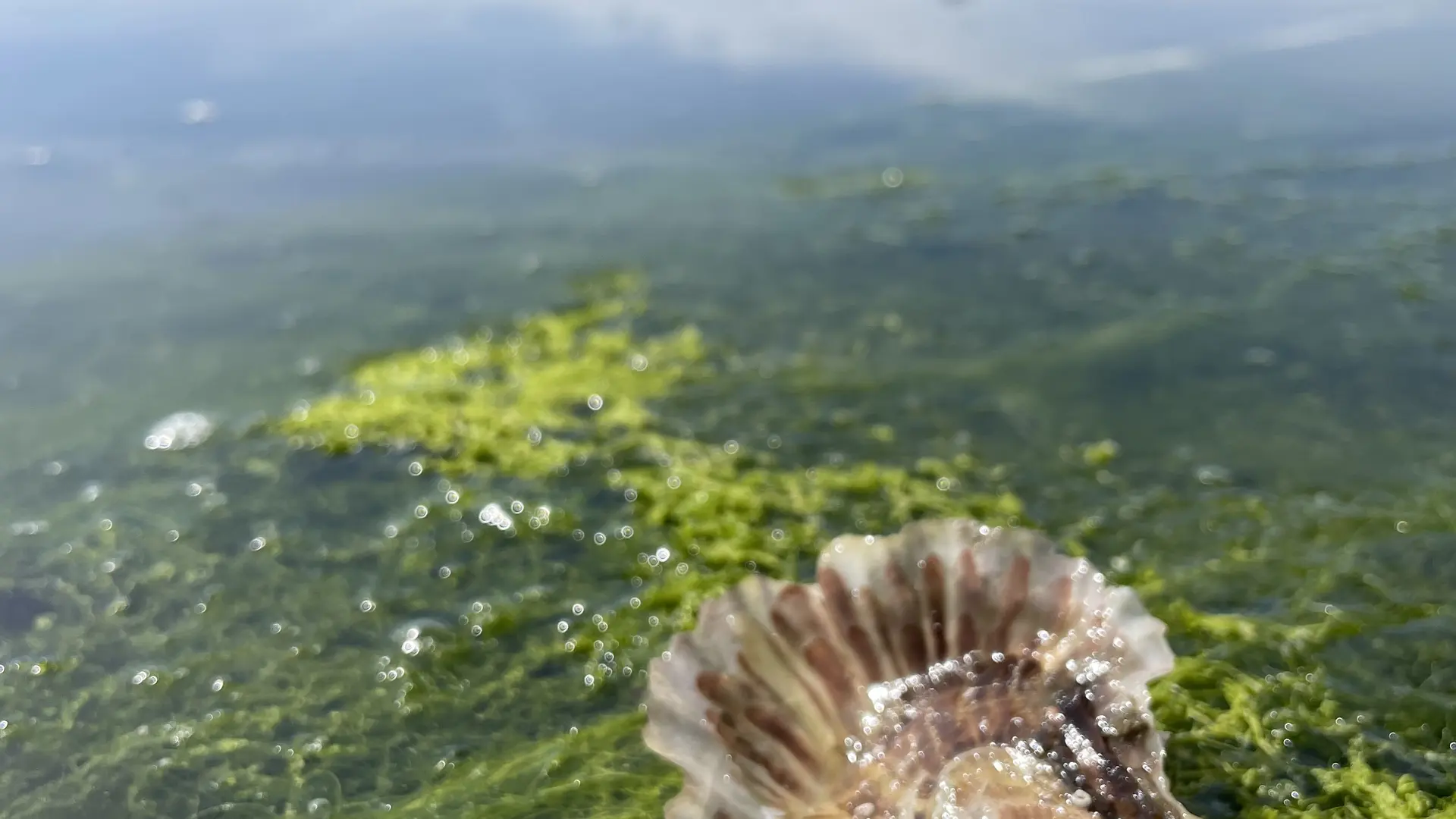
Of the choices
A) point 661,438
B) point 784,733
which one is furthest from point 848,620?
point 661,438

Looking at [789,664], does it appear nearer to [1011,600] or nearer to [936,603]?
[936,603]

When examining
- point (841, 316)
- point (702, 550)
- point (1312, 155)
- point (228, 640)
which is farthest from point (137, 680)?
point (1312, 155)

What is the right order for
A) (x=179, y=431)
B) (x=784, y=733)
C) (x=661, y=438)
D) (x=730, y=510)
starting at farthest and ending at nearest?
(x=179, y=431)
(x=661, y=438)
(x=730, y=510)
(x=784, y=733)

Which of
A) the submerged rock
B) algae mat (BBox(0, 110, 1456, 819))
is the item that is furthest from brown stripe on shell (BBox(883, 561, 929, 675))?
the submerged rock

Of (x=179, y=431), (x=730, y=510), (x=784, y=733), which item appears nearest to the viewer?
(x=784, y=733)

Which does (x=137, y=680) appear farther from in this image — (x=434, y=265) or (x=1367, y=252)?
(x=1367, y=252)

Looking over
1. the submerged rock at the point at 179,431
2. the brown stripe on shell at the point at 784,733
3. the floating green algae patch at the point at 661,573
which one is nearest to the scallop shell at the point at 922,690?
the brown stripe on shell at the point at 784,733

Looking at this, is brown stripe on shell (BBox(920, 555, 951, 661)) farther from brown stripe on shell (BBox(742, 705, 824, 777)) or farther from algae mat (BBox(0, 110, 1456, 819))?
algae mat (BBox(0, 110, 1456, 819))

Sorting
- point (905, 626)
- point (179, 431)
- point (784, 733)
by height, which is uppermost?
point (905, 626)

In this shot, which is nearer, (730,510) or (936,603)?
(936,603)
